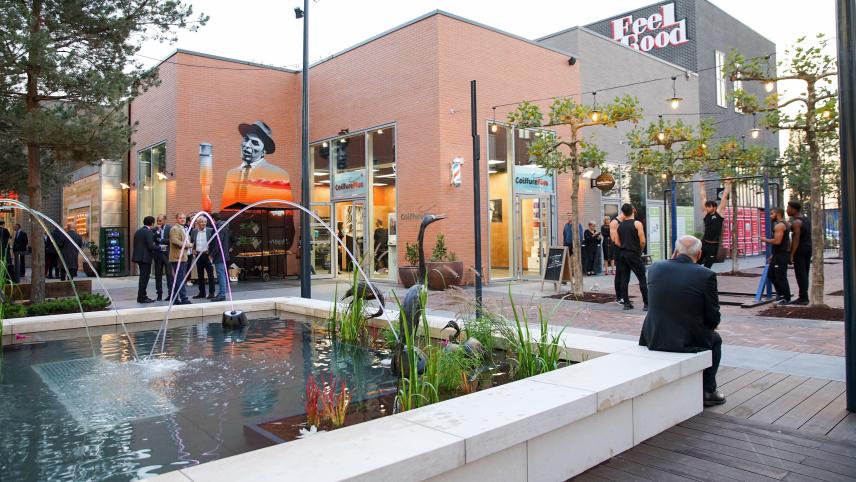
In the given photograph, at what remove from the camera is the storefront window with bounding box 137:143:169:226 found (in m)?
18.5

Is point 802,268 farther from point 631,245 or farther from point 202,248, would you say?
point 202,248

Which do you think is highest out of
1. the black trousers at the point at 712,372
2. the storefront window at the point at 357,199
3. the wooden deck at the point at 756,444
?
the storefront window at the point at 357,199

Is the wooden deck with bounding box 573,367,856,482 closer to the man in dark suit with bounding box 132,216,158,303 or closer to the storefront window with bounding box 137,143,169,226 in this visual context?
the man in dark suit with bounding box 132,216,158,303

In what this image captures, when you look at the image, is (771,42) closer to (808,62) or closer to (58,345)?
(808,62)

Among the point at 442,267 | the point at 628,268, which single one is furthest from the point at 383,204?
the point at 628,268

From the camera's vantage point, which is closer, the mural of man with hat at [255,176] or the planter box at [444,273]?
the planter box at [444,273]

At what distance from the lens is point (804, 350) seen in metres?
6.46

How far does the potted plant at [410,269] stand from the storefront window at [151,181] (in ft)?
26.7

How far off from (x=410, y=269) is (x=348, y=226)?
4.38 meters

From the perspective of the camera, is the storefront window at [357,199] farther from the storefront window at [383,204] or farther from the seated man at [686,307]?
the seated man at [686,307]

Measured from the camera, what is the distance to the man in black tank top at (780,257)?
977 cm

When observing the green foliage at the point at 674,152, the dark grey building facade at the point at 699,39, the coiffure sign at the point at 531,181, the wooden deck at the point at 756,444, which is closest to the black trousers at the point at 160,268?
the coiffure sign at the point at 531,181

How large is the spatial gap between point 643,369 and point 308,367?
10.1ft

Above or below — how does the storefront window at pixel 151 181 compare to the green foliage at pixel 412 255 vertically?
above
